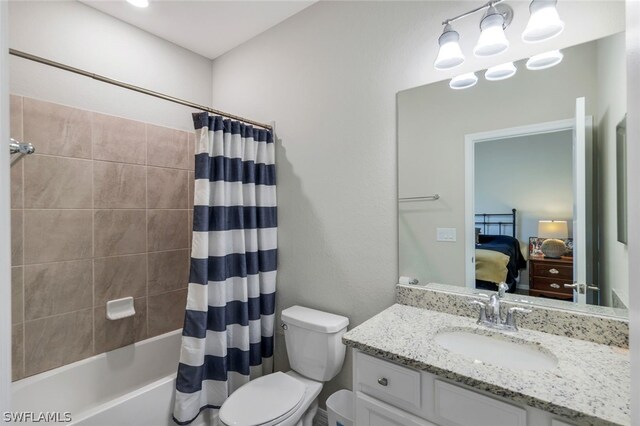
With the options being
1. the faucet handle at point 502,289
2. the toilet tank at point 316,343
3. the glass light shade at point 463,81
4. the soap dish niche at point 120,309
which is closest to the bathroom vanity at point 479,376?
the faucet handle at point 502,289

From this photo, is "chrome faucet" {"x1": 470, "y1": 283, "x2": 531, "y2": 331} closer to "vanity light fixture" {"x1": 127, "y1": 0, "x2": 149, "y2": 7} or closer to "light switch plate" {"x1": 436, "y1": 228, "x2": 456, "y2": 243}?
"light switch plate" {"x1": 436, "y1": 228, "x2": 456, "y2": 243}

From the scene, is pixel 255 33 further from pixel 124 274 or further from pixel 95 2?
pixel 124 274

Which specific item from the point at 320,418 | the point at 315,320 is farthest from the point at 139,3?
the point at 320,418

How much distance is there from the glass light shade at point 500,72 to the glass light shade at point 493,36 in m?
0.07

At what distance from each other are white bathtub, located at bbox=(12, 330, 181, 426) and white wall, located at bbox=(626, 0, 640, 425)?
1974 mm

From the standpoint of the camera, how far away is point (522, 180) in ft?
4.44

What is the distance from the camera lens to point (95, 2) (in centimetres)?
195

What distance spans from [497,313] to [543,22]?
117 cm

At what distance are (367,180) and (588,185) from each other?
38.1 inches

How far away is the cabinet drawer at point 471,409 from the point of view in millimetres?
886

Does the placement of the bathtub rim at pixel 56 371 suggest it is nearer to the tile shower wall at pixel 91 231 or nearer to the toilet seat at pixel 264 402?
the tile shower wall at pixel 91 231

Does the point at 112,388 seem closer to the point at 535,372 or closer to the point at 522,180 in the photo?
the point at 535,372

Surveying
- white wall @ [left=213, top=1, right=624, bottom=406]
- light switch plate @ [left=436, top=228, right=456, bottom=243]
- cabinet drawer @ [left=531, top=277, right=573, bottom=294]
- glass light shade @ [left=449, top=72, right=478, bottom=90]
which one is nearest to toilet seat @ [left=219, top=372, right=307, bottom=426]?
white wall @ [left=213, top=1, right=624, bottom=406]

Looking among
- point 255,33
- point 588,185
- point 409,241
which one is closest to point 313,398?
point 409,241
